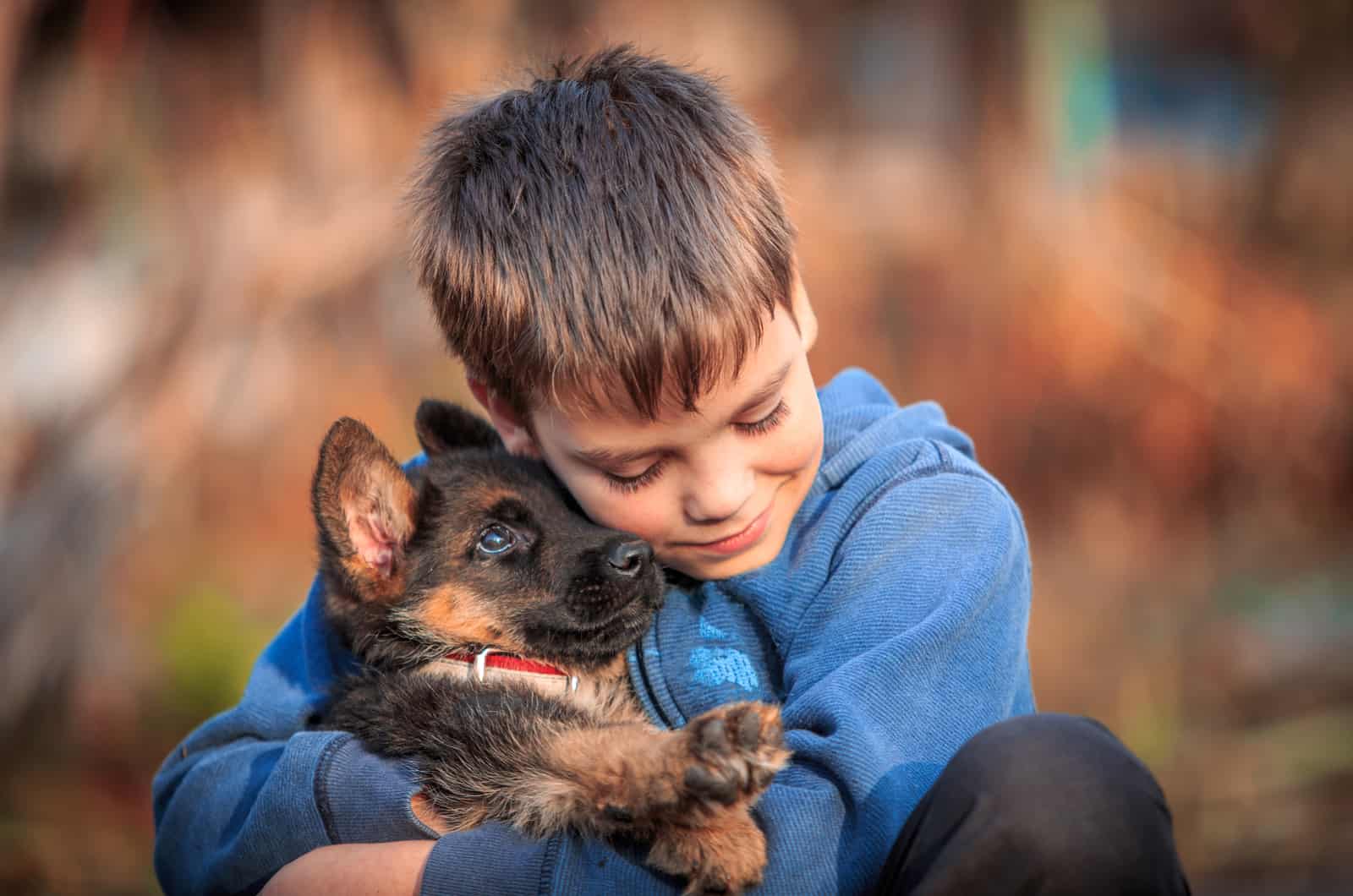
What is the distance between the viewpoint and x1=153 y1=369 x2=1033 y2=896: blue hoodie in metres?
2.26

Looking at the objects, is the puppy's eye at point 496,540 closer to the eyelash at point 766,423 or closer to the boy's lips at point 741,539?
the boy's lips at point 741,539

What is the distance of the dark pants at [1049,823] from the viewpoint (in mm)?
1938

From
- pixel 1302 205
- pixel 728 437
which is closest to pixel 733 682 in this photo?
pixel 728 437

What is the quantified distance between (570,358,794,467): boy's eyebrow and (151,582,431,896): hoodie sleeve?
81 cm

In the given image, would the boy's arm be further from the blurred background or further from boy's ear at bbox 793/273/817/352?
the blurred background

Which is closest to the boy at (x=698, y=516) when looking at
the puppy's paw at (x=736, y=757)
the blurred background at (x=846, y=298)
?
the puppy's paw at (x=736, y=757)

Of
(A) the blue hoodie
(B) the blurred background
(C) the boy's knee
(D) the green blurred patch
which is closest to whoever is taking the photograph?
(C) the boy's knee

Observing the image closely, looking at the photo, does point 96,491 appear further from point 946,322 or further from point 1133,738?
point 1133,738

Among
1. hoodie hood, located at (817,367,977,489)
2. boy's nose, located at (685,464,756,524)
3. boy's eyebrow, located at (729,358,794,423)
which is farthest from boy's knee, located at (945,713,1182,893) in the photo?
hoodie hood, located at (817,367,977,489)

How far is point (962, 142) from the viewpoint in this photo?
6898 millimetres

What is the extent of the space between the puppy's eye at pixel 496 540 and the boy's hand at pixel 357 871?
0.74 m

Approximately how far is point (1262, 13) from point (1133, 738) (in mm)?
3947

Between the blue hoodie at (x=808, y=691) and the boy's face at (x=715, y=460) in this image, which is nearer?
the blue hoodie at (x=808, y=691)

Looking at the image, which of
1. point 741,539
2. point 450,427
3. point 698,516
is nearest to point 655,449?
point 698,516
